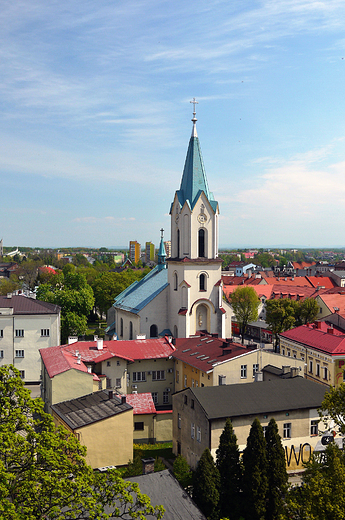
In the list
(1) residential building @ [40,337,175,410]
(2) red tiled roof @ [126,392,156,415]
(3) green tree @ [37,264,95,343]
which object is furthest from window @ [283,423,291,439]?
(3) green tree @ [37,264,95,343]

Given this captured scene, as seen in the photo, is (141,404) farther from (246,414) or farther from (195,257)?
(195,257)

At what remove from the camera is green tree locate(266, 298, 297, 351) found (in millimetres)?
66688

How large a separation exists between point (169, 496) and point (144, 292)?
3932cm

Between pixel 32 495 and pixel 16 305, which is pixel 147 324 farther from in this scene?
pixel 32 495

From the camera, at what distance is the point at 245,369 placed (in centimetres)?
4059

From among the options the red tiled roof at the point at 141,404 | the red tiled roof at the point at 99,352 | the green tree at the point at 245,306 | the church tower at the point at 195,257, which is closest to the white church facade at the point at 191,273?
the church tower at the point at 195,257

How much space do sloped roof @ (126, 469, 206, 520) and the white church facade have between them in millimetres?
29550

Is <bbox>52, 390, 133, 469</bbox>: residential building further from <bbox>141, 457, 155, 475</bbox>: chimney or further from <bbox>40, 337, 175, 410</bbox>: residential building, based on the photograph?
<bbox>141, 457, 155, 475</bbox>: chimney

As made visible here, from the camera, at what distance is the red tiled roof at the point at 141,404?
37175mm

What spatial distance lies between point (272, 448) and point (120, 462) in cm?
1087

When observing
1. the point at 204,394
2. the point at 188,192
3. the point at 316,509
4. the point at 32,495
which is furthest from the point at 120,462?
the point at 188,192

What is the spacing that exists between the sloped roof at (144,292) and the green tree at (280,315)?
15612 mm

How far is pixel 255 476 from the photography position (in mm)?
25875

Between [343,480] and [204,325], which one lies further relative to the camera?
[204,325]
